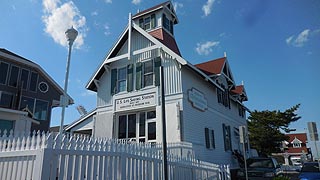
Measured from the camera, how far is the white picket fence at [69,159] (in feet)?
15.3

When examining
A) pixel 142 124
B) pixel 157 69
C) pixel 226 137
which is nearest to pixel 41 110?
pixel 142 124

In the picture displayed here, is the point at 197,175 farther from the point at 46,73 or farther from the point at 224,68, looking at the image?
the point at 46,73

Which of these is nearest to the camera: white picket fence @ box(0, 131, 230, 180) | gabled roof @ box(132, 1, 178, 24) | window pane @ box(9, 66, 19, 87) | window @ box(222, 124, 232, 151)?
white picket fence @ box(0, 131, 230, 180)

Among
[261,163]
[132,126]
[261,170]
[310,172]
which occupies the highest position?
[132,126]

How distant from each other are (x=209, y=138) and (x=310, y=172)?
5677 millimetres

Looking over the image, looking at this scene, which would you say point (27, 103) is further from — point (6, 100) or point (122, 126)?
point (122, 126)

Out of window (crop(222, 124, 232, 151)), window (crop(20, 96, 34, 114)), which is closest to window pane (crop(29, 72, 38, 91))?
window (crop(20, 96, 34, 114))

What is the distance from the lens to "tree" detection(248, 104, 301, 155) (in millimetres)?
33375

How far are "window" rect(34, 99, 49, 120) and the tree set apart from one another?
89.5ft

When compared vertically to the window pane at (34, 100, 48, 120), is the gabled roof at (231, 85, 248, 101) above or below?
above

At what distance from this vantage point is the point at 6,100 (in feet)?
79.1

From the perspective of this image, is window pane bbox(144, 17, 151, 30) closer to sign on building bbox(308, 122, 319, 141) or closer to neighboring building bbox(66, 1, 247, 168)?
neighboring building bbox(66, 1, 247, 168)

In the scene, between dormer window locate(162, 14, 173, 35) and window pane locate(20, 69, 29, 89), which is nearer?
dormer window locate(162, 14, 173, 35)

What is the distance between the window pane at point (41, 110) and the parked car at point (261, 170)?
2180cm
